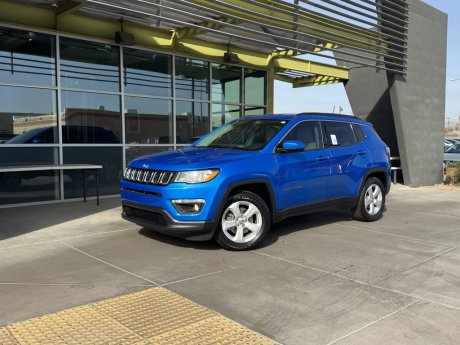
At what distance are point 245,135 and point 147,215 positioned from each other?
1920mm

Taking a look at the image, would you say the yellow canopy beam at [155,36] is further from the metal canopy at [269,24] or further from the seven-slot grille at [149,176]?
the seven-slot grille at [149,176]

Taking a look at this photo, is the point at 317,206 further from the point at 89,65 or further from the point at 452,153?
the point at 452,153

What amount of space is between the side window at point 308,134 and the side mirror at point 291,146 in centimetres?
26

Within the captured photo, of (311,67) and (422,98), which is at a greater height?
(311,67)

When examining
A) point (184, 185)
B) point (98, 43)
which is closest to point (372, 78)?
point (98, 43)

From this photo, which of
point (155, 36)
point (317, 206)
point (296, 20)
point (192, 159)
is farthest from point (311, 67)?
point (192, 159)

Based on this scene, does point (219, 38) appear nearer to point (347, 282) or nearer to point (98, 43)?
point (98, 43)

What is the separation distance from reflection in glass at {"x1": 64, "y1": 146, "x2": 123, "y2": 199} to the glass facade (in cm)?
2

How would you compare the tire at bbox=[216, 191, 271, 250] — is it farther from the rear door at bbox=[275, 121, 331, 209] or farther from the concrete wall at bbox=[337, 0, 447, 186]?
the concrete wall at bbox=[337, 0, 447, 186]

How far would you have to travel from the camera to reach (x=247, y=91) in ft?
44.2

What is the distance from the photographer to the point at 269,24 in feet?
33.3

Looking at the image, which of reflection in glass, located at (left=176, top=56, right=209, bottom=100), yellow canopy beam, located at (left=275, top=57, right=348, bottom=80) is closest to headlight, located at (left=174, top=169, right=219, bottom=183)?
reflection in glass, located at (left=176, top=56, right=209, bottom=100)

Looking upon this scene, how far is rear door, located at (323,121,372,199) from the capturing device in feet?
22.8

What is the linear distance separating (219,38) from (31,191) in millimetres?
5872
